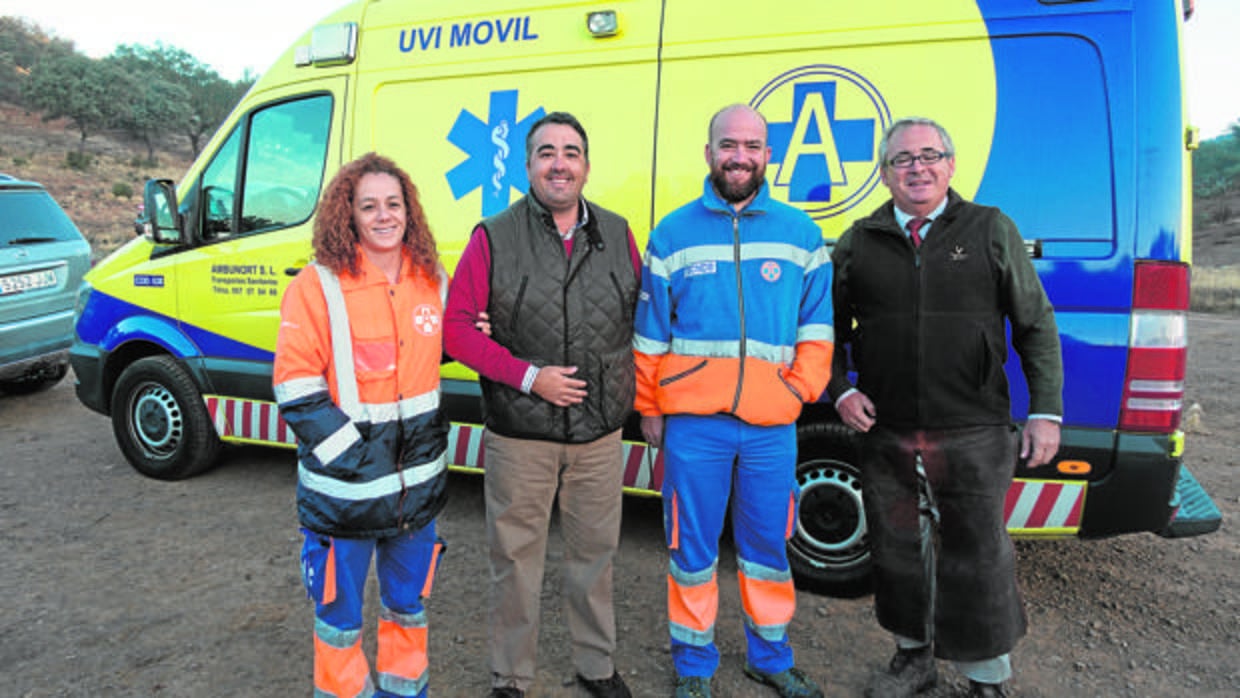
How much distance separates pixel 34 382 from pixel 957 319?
842 centimetres

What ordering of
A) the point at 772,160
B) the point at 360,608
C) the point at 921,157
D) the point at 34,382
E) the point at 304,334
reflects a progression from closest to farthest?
the point at 304,334 → the point at 360,608 → the point at 921,157 → the point at 772,160 → the point at 34,382

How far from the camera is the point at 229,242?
419 cm

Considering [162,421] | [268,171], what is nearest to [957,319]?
[268,171]

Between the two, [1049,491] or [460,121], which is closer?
[1049,491]

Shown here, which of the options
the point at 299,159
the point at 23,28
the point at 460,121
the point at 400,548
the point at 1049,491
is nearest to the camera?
the point at 400,548

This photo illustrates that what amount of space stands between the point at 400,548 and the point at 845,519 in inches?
75.5

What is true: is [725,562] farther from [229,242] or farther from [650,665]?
[229,242]

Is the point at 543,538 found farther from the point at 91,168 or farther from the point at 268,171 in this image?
the point at 91,168

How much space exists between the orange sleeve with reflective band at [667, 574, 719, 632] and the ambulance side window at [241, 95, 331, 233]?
282 cm

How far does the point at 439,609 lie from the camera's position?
10.3ft

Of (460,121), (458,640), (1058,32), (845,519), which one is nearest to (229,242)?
(460,121)

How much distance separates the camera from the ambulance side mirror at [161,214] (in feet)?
13.8

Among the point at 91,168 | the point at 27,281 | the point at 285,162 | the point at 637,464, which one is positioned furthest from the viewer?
the point at 91,168

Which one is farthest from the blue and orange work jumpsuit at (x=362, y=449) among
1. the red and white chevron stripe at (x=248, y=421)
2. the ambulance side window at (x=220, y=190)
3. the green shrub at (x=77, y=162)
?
the green shrub at (x=77, y=162)
